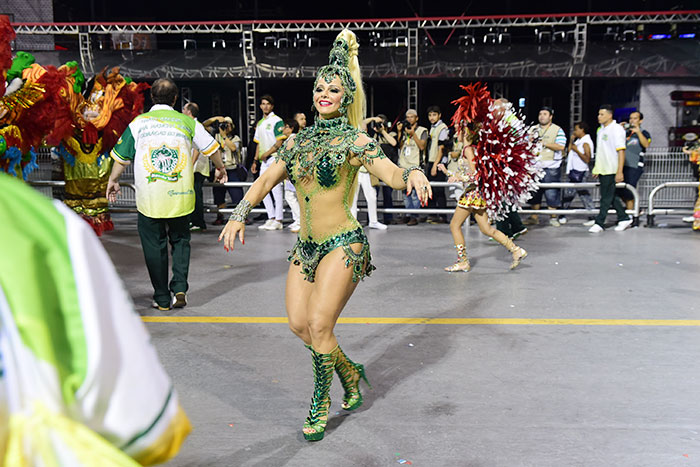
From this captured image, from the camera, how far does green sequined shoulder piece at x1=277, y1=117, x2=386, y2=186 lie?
3.69 meters

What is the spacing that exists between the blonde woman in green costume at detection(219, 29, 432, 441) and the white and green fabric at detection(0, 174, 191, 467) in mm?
2498

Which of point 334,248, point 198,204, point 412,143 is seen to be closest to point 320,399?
point 334,248

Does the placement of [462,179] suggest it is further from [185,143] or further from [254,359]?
[254,359]

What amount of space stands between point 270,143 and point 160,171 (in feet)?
16.7

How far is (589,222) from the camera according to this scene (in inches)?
440

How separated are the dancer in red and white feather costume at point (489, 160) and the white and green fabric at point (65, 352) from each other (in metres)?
6.45

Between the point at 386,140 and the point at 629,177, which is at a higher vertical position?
the point at 386,140

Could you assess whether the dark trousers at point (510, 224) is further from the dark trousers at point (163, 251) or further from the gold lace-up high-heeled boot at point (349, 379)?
the gold lace-up high-heeled boot at point (349, 379)

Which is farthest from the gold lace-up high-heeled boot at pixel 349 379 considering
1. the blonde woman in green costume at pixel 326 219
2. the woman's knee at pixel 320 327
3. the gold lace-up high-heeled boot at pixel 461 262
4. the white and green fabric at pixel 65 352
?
the gold lace-up high-heeled boot at pixel 461 262

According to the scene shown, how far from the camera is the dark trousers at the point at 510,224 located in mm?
9141

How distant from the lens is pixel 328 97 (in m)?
3.77

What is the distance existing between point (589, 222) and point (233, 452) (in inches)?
349

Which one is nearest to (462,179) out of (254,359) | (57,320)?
(254,359)

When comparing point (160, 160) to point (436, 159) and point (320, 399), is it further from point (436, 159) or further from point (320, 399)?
point (436, 159)
